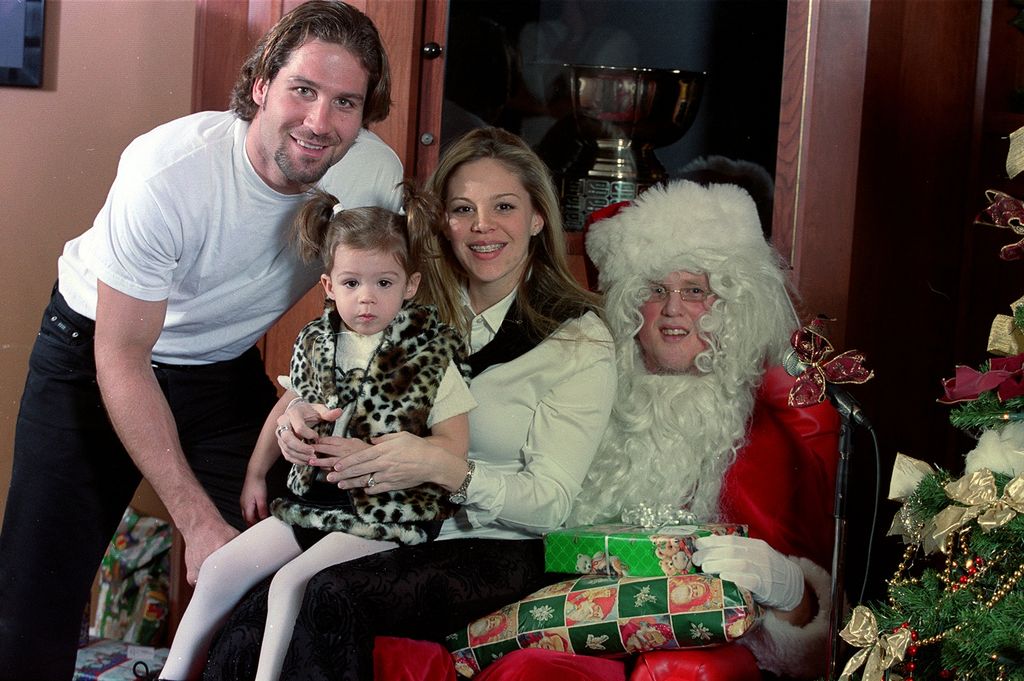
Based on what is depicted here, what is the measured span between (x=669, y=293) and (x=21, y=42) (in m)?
1.02

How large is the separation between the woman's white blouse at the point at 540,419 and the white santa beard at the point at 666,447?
2.9 inches

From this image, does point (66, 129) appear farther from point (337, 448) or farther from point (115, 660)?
point (115, 660)

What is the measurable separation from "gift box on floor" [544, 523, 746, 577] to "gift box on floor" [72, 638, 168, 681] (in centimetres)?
61

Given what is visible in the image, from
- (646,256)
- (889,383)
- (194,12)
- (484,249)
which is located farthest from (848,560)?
(194,12)

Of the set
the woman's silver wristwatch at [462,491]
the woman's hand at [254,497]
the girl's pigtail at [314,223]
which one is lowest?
the woman's hand at [254,497]

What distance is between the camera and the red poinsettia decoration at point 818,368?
62.1 inches

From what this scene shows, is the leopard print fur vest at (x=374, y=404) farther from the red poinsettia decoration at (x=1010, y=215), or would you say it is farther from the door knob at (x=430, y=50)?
the red poinsettia decoration at (x=1010, y=215)

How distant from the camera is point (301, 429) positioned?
1.57 m

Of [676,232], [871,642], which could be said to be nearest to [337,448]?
[676,232]

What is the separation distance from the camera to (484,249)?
1.71 meters

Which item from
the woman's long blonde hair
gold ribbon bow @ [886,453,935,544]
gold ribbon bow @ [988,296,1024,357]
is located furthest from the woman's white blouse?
gold ribbon bow @ [988,296,1024,357]

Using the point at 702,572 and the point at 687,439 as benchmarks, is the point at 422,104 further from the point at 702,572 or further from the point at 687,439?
the point at 702,572

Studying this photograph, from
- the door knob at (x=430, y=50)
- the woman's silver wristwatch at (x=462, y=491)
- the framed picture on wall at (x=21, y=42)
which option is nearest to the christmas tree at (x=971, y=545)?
the woman's silver wristwatch at (x=462, y=491)

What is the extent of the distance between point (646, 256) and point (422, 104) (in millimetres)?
506
